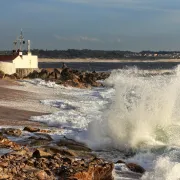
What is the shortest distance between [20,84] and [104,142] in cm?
2357

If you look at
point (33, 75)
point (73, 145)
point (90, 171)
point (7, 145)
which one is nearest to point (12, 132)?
point (73, 145)

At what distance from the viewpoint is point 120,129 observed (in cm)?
1477

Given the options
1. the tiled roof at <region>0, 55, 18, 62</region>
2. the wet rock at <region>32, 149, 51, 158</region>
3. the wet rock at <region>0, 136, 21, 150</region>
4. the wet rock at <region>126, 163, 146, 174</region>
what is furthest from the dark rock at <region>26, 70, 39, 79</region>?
the wet rock at <region>32, 149, 51, 158</region>

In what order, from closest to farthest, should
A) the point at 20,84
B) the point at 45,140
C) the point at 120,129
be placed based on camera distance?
the point at 45,140
the point at 120,129
the point at 20,84

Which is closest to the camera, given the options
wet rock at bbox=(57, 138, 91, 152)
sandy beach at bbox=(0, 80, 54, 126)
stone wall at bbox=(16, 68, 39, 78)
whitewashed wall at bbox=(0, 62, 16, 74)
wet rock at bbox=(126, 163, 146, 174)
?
wet rock at bbox=(126, 163, 146, 174)

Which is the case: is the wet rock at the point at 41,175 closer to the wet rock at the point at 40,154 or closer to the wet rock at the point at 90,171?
the wet rock at the point at 90,171

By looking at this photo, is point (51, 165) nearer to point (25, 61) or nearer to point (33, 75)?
point (33, 75)

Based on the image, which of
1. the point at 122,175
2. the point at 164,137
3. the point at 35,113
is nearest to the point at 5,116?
the point at 35,113

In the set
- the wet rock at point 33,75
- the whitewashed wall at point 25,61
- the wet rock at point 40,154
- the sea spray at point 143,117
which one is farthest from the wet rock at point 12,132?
Answer: the whitewashed wall at point 25,61

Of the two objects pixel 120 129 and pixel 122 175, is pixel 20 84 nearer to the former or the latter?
pixel 120 129

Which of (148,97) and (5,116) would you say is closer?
(148,97)

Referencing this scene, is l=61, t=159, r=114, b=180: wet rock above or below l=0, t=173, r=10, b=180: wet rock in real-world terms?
below

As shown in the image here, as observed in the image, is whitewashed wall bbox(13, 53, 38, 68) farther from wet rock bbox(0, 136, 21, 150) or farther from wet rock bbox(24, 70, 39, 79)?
wet rock bbox(0, 136, 21, 150)

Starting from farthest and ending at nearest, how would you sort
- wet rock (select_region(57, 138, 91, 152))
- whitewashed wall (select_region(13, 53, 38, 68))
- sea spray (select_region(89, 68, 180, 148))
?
whitewashed wall (select_region(13, 53, 38, 68))
sea spray (select_region(89, 68, 180, 148))
wet rock (select_region(57, 138, 91, 152))
